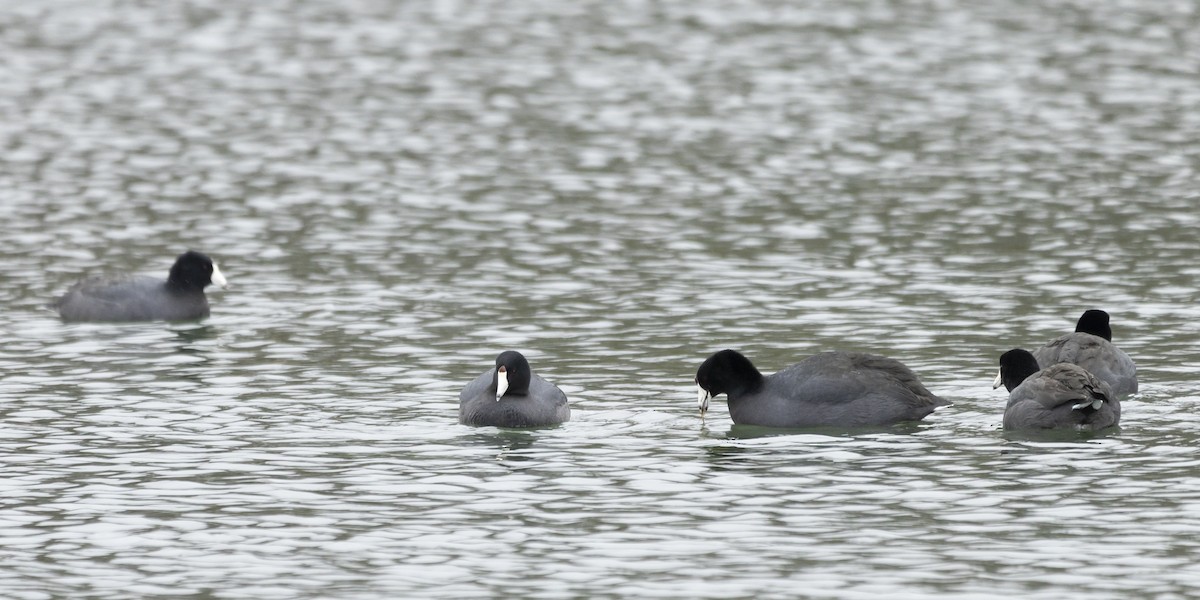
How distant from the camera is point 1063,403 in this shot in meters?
17.3

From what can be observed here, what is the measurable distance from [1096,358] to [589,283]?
804cm

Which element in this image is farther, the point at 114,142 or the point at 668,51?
the point at 668,51

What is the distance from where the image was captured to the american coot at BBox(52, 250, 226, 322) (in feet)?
78.0

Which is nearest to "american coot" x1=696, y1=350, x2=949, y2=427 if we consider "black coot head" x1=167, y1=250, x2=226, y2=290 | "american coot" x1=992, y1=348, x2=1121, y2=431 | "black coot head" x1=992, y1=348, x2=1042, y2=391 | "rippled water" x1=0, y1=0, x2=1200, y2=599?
"rippled water" x1=0, y1=0, x2=1200, y2=599

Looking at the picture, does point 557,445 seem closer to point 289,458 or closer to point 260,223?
point 289,458

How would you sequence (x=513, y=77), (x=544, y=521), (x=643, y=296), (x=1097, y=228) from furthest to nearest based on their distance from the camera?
(x=513, y=77) → (x=1097, y=228) → (x=643, y=296) → (x=544, y=521)

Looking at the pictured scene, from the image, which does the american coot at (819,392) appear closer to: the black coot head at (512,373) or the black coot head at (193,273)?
the black coot head at (512,373)

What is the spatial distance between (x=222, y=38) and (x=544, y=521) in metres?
34.7

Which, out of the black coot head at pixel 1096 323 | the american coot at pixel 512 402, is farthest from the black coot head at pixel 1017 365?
the american coot at pixel 512 402

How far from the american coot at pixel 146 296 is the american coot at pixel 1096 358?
9.90 metres

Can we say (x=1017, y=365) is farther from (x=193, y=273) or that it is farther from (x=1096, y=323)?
(x=193, y=273)

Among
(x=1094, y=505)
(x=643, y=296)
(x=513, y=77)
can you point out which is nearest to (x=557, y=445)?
(x=1094, y=505)

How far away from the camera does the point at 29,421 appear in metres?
18.6

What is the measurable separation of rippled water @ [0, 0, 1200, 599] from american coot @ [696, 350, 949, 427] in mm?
202
